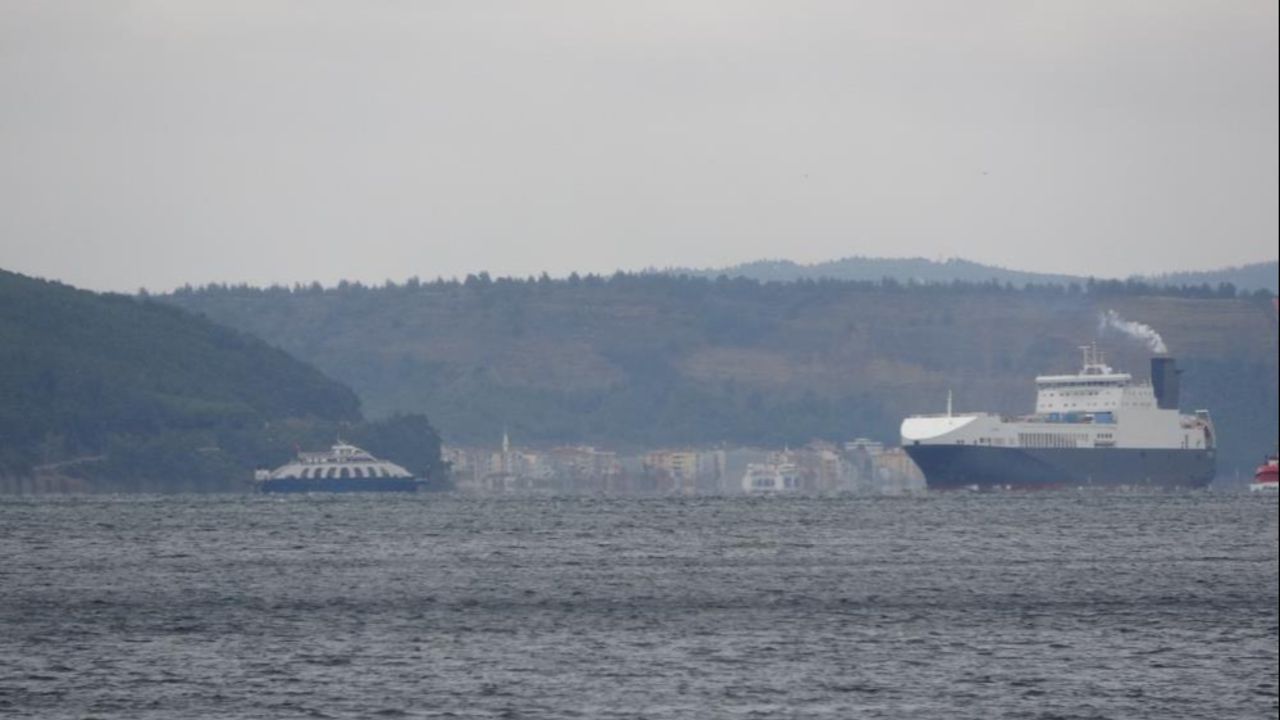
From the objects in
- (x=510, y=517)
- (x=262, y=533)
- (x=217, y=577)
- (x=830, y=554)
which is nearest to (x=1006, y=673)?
(x=217, y=577)

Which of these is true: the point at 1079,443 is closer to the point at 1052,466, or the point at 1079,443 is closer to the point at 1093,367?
the point at 1052,466

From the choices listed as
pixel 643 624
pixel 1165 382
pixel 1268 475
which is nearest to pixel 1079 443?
pixel 1165 382

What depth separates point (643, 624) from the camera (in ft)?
183

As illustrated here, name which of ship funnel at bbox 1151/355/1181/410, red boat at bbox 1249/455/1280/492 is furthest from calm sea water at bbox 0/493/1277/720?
ship funnel at bbox 1151/355/1181/410

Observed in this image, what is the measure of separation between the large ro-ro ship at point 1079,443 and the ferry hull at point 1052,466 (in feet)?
0.26

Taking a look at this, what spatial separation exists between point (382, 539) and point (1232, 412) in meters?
93.6

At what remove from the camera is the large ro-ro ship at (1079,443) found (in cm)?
17325

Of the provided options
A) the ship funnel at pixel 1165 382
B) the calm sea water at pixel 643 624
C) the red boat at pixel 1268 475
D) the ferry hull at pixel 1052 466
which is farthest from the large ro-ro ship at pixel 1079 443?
the calm sea water at pixel 643 624

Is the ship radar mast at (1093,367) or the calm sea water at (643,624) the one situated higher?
the ship radar mast at (1093,367)

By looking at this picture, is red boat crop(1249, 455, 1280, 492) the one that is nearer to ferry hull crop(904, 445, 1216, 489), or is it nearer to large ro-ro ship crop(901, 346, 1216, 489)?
large ro-ro ship crop(901, 346, 1216, 489)

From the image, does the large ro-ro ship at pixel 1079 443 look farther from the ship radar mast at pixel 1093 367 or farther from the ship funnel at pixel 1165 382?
the ship radar mast at pixel 1093 367

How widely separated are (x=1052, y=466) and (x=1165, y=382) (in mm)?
18880

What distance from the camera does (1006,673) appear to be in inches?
1781

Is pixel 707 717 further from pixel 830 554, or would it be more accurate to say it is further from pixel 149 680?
pixel 830 554
